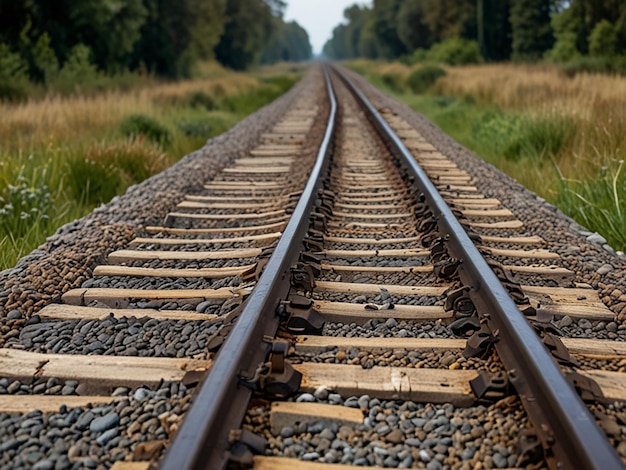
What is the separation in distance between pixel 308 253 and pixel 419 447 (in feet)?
5.55

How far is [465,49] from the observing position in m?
40.1

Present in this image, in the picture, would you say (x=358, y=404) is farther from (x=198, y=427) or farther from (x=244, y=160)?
(x=244, y=160)

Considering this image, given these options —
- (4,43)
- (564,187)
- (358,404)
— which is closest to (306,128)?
(564,187)

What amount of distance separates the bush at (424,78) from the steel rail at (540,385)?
20740mm

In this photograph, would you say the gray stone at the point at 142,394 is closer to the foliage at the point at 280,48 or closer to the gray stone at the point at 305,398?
the gray stone at the point at 305,398

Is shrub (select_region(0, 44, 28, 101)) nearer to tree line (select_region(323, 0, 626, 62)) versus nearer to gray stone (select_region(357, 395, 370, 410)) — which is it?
gray stone (select_region(357, 395, 370, 410))

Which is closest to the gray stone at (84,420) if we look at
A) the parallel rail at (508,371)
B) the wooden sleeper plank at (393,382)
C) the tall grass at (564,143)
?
the parallel rail at (508,371)

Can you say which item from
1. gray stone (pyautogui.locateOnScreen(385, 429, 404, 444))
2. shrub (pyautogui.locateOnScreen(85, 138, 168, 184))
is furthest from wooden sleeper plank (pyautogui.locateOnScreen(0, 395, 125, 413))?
shrub (pyautogui.locateOnScreen(85, 138, 168, 184))

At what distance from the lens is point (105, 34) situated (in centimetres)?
1734

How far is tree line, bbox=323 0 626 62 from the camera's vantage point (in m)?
27.8

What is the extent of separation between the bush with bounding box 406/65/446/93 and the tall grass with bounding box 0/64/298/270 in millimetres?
12368

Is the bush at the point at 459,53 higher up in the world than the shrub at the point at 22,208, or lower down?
higher up

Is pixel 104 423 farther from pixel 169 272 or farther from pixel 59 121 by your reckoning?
pixel 59 121

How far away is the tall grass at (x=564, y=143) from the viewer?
4.66 metres
